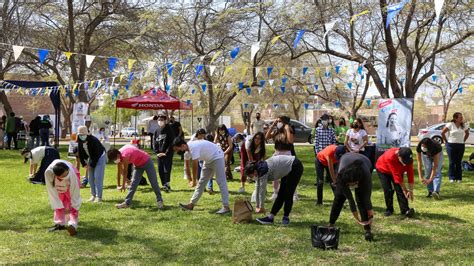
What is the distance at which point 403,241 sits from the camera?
6.10 m

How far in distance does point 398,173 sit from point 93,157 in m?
4.87

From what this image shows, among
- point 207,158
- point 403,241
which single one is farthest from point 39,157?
point 403,241

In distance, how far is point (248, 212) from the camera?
7172mm

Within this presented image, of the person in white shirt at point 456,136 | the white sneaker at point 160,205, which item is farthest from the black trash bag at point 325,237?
the person in white shirt at point 456,136

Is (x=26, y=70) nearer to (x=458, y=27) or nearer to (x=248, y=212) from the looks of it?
(x=458, y=27)

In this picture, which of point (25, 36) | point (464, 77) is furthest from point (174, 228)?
point (464, 77)

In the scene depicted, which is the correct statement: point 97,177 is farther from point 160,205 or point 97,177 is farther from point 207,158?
point 207,158

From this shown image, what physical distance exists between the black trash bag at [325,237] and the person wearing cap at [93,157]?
432 centimetres

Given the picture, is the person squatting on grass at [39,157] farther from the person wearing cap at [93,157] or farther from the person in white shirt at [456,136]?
the person in white shirt at [456,136]

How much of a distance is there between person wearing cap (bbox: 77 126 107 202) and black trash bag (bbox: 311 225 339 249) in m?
4.32

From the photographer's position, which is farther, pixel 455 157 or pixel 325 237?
pixel 455 157

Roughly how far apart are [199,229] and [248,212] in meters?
0.75

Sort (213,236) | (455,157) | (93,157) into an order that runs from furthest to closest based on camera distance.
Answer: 1. (455,157)
2. (93,157)
3. (213,236)

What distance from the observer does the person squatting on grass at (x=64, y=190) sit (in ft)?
20.9
